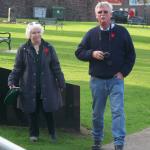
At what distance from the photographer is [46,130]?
→ 9.40 meters

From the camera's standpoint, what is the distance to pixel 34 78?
8148mm

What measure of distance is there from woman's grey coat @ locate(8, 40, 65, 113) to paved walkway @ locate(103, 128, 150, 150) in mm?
1033

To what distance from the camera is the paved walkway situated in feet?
27.8

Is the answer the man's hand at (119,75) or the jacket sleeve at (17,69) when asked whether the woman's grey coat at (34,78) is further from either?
the man's hand at (119,75)

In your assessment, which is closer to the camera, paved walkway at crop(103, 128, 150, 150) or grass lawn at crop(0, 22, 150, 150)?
paved walkway at crop(103, 128, 150, 150)

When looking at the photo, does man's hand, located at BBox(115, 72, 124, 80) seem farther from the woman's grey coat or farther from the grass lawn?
the grass lawn

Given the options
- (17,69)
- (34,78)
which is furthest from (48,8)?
(34,78)

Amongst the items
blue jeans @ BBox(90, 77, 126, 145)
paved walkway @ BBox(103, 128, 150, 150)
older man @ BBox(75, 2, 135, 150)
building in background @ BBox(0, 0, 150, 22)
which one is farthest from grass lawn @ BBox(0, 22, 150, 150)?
building in background @ BBox(0, 0, 150, 22)

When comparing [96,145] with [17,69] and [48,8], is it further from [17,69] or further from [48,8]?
[48,8]

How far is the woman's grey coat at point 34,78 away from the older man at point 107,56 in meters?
0.65

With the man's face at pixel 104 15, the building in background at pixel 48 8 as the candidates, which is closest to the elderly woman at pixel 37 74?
the man's face at pixel 104 15

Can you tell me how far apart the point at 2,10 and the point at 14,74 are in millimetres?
62811

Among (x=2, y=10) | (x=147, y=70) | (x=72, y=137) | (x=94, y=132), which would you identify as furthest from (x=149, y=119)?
(x=2, y=10)

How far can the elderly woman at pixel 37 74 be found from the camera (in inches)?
320
